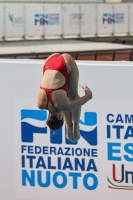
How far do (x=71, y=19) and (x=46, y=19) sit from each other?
184 cm

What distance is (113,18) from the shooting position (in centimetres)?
3381

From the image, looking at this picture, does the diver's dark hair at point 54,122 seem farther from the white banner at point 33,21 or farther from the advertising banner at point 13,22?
the white banner at point 33,21

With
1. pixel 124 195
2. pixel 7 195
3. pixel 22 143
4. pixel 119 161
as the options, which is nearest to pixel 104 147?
pixel 119 161

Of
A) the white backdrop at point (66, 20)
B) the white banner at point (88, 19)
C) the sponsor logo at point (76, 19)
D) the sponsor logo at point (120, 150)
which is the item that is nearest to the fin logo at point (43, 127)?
the sponsor logo at point (120, 150)

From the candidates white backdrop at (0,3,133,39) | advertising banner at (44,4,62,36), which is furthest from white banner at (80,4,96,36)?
advertising banner at (44,4,62,36)

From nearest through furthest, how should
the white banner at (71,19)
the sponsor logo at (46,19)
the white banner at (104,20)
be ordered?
1. the sponsor logo at (46,19)
2. the white banner at (71,19)
3. the white banner at (104,20)

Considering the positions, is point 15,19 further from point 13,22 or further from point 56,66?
point 56,66

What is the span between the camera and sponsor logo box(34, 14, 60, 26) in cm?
3125

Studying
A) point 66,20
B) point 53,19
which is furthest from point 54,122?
point 66,20

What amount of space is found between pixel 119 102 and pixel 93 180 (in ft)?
3.08

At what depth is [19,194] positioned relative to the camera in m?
5.40

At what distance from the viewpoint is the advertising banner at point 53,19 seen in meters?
31.4

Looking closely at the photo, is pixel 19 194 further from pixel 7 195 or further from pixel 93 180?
pixel 93 180

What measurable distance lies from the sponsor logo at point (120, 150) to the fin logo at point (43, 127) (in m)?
0.18
